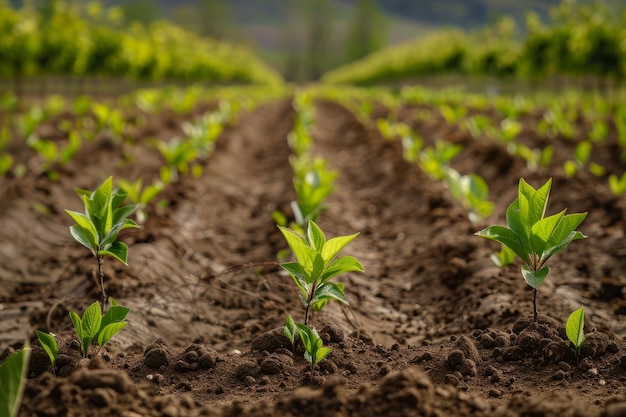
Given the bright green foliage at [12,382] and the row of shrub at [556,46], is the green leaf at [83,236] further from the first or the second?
the row of shrub at [556,46]

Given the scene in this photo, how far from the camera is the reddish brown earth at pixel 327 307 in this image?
198 cm

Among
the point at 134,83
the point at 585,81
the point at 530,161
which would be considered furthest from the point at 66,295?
the point at 134,83

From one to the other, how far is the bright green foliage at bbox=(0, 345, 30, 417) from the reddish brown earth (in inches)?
7.7

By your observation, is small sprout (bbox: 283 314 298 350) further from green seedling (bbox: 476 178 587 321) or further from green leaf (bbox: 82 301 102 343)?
green seedling (bbox: 476 178 587 321)

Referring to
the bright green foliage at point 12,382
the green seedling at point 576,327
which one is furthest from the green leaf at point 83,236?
the green seedling at point 576,327

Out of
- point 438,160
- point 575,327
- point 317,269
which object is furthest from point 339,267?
point 438,160

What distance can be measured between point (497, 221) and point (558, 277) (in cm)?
154

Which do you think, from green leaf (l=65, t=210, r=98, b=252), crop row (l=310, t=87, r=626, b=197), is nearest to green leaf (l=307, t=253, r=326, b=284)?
green leaf (l=65, t=210, r=98, b=252)

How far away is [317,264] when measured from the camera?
258cm

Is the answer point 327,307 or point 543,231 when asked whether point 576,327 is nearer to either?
point 543,231

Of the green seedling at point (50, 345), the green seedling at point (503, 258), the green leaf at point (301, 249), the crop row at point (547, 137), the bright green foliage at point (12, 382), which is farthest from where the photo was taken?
the crop row at point (547, 137)

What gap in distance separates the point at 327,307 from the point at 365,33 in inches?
4003

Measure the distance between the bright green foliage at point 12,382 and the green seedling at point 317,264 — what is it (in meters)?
1.08

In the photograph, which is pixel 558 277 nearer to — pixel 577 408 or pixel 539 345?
pixel 539 345
